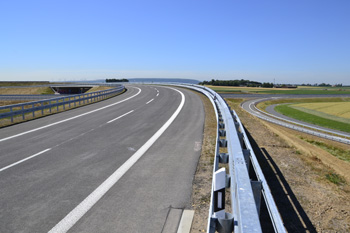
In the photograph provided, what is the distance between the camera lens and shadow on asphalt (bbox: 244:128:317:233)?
154 inches

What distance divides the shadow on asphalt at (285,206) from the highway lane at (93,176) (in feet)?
5.61

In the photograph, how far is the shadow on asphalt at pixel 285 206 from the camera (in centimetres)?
390

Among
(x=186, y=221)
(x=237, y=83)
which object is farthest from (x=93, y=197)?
(x=237, y=83)

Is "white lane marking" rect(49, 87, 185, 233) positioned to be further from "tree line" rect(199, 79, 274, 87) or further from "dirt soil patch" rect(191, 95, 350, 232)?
"tree line" rect(199, 79, 274, 87)

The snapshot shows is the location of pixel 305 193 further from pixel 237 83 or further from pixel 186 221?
pixel 237 83

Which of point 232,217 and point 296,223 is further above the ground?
point 232,217

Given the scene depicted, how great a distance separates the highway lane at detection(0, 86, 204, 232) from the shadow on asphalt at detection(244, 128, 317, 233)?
1710 millimetres

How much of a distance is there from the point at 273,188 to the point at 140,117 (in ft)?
35.4

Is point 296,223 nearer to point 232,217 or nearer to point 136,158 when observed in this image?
point 232,217

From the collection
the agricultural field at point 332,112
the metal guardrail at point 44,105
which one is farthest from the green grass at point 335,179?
the agricultural field at point 332,112

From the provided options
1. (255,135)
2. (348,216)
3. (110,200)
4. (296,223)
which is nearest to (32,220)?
(110,200)

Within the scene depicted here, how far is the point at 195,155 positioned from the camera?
7836 millimetres

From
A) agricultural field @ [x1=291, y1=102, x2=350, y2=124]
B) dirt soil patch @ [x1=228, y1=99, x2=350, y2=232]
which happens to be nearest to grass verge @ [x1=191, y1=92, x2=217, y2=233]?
dirt soil patch @ [x1=228, y1=99, x2=350, y2=232]

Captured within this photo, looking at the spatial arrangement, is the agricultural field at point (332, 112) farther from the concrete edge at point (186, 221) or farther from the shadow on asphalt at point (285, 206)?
the concrete edge at point (186, 221)
